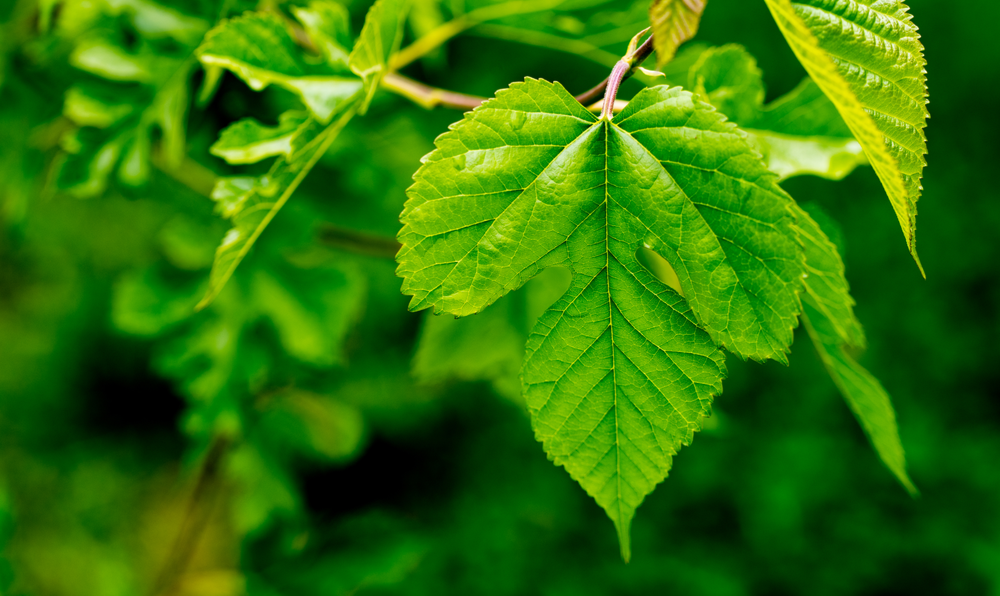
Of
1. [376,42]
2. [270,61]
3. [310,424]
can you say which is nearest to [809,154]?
[376,42]

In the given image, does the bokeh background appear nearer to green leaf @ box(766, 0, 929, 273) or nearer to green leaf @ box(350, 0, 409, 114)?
green leaf @ box(350, 0, 409, 114)

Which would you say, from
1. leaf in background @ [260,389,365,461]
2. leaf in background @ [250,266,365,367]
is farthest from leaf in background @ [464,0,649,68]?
leaf in background @ [260,389,365,461]

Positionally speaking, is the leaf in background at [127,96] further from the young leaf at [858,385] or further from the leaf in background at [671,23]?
the young leaf at [858,385]

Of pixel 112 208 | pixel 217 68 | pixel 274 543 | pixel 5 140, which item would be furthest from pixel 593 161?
pixel 112 208

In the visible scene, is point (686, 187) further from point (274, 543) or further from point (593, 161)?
point (274, 543)

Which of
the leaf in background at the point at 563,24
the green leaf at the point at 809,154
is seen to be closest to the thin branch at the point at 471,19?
the leaf in background at the point at 563,24

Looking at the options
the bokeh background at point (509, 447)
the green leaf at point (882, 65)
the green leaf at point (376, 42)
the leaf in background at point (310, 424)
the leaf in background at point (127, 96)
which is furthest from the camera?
the bokeh background at point (509, 447)
